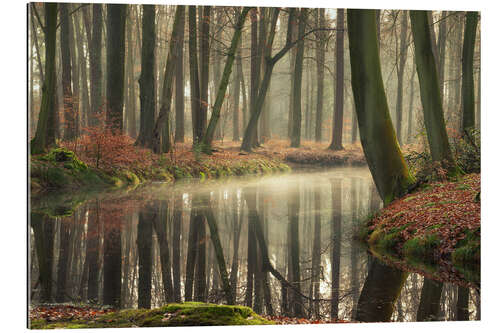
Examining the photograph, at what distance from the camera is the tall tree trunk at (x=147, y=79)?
7.71m

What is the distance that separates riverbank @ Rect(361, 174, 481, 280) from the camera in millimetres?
4840

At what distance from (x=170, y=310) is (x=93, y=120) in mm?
3782

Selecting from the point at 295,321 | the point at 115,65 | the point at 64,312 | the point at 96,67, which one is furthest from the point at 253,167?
the point at 64,312

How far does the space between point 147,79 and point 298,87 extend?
9.93 ft

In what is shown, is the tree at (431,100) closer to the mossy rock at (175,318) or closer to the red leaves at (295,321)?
the red leaves at (295,321)

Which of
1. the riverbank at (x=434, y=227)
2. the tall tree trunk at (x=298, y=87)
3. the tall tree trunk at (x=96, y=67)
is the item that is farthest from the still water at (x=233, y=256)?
Answer: the tall tree trunk at (x=298, y=87)

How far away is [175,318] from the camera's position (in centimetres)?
405

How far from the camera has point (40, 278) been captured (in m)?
4.45

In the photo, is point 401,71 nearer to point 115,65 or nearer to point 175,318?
point 175,318

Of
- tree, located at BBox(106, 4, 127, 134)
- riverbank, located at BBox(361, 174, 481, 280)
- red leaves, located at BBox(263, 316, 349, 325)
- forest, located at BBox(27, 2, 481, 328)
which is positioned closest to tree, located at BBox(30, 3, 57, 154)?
forest, located at BBox(27, 2, 481, 328)

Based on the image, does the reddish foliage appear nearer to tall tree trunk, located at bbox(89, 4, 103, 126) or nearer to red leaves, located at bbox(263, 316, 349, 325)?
red leaves, located at bbox(263, 316, 349, 325)

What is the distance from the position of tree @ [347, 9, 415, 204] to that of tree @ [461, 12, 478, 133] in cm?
100
